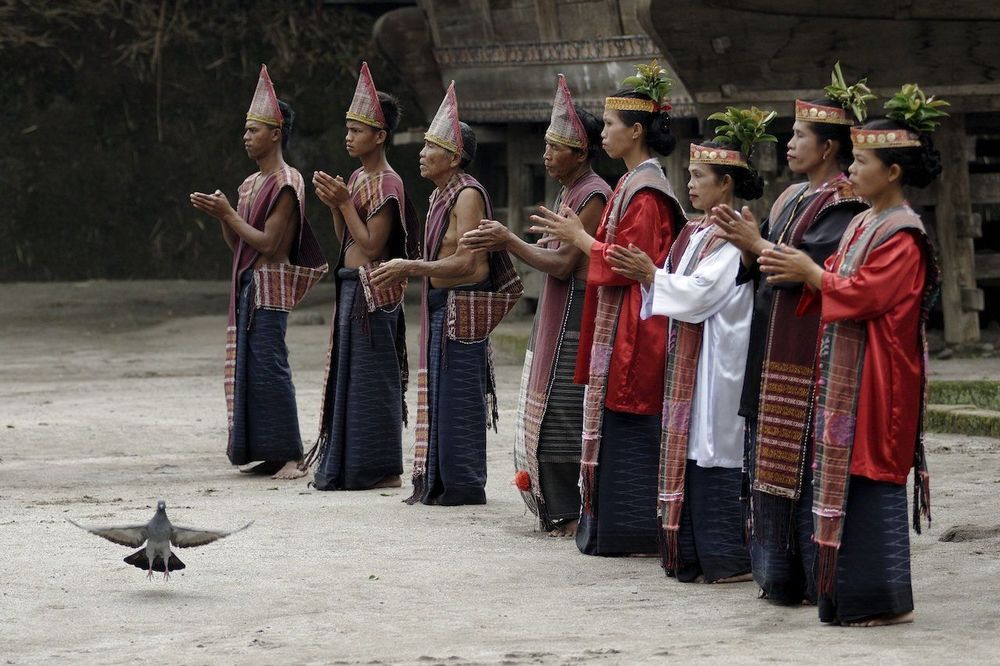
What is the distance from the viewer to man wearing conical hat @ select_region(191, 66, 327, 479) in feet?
28.0

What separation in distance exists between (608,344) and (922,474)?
1.50m

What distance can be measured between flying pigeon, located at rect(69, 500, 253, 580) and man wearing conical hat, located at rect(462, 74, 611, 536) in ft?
4.98

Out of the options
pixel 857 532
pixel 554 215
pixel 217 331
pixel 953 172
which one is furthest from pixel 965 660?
pixel 217 331

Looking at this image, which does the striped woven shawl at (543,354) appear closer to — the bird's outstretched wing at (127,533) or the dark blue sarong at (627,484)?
the dark blue sarong at (627,484)

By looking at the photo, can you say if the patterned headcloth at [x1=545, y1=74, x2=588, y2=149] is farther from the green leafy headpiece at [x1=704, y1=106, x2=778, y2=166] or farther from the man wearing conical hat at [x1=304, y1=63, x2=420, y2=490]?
the man wearing conical hat at [x1=304, y1=63, x2=420, y2=490]

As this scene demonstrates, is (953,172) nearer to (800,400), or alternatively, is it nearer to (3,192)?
(800,400)

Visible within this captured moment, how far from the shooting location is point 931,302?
5.15 m

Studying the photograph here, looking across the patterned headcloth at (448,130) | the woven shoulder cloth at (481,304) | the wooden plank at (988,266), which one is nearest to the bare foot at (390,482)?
the woven shoulder cloth at (481,304)

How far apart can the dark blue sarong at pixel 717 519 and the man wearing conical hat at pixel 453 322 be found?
186 cm

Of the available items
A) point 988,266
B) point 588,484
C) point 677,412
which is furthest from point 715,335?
point 988,266

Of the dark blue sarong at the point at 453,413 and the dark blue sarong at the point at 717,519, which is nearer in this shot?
the dark blue sarong at the point at 717,519

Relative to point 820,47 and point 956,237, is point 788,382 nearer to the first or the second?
point 820,47

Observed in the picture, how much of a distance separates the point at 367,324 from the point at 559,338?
150 centimetres

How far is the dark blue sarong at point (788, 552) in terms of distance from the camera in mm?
5418
